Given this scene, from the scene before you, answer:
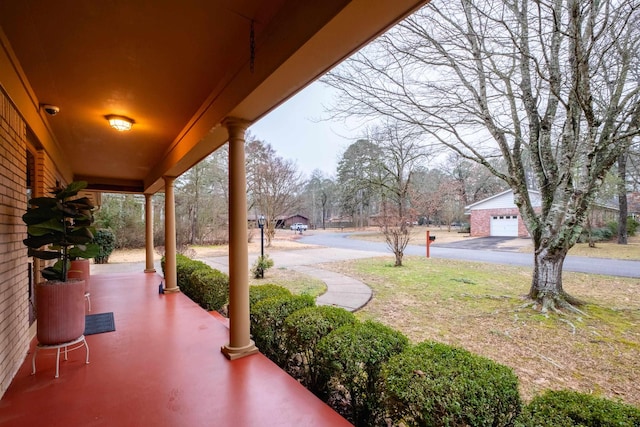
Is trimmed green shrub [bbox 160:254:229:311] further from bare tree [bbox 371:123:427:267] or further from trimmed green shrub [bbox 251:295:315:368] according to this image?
bare tree [bbox 371:123:427:267]

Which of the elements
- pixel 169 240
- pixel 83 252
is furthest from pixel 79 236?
pixel 169 240

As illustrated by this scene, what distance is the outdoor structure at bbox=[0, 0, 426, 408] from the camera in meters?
1.62

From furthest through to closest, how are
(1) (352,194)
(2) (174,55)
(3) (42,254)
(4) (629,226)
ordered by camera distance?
(1) (352,194) < (4) (629,226) < (3) (42,254) < (2) (174,55)

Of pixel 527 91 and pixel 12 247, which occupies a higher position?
pixel 527 91

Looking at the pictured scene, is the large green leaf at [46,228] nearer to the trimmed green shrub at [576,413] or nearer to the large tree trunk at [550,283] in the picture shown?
the trimmed green shrub at [576,413]

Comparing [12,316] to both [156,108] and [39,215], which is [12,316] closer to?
[39,215]

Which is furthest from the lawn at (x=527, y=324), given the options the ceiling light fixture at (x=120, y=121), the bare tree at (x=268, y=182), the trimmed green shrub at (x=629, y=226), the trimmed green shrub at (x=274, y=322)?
the trimmed green shrub at (x=629, y=226)

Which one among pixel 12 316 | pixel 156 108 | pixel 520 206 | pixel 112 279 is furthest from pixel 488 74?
pixel 112 279

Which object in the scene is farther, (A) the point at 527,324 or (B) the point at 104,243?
(B) the point at 104,243

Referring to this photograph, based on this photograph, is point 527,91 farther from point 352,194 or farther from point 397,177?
point 352,194

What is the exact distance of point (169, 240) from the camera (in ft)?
17.6

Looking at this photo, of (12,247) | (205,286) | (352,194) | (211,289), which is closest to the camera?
(12,247)

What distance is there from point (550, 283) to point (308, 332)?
4.67 metres

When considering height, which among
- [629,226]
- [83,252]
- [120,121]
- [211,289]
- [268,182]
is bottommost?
[211,289]
